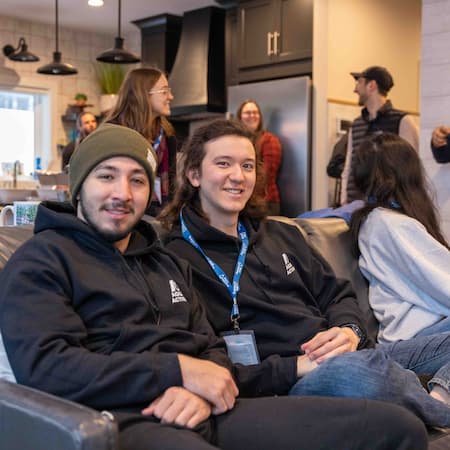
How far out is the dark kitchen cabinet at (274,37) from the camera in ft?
19.0

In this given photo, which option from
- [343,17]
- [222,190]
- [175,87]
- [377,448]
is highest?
[343,17]

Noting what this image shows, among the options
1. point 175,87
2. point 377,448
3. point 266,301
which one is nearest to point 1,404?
point 377,448

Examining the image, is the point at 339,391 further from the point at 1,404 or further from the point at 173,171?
the point at 173,171

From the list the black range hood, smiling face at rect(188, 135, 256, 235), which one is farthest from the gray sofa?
the black range hood

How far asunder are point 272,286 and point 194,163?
43 cm

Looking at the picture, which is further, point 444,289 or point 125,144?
point 444,289

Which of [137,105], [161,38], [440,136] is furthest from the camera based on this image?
[161,38]

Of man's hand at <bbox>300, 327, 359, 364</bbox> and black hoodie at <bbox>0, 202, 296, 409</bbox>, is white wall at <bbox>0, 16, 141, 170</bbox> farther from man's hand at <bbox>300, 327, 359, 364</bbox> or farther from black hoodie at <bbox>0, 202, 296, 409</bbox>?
man's hand at <bbox>300, 327, 359, 364</bbox>

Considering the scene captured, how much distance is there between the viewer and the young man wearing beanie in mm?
1376

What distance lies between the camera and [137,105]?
3.24 meters

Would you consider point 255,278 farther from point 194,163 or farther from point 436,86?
point 436,86

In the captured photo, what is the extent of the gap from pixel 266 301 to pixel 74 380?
0.77m

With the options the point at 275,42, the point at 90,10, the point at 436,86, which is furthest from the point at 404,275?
the point at 90,10

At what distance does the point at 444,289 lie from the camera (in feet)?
7.51
